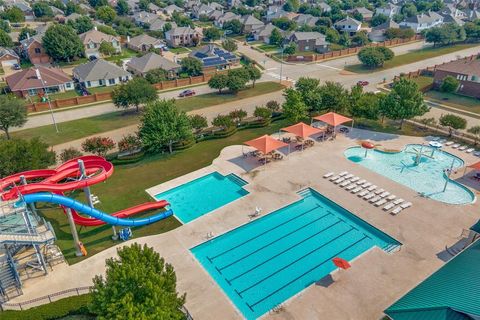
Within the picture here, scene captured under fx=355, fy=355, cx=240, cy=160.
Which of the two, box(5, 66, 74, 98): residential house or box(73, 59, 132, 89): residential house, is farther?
box(73, 59, 132, 89): residential house

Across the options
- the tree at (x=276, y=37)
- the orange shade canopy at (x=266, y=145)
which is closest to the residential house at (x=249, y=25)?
the tree at (x=276, y=37)

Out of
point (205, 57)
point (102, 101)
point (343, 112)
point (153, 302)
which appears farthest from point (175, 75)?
point (153, 302)

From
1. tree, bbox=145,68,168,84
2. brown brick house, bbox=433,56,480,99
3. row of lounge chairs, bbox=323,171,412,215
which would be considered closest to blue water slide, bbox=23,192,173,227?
row of lounge chairs, bbox=323,171,412,215

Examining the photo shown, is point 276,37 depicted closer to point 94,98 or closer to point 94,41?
point 94,41

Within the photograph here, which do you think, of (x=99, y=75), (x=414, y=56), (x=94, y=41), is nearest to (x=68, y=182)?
(x=99, y=75)

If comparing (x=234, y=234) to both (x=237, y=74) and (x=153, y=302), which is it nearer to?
(x=153, y=302)

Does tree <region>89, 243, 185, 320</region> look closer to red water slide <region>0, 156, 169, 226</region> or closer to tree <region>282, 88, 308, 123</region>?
red water slide <region>0, 156, 169, 226</region>
